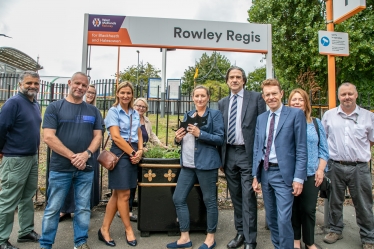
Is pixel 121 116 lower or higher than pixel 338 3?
lower

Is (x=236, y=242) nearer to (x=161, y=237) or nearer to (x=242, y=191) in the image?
(x=242, y=191)

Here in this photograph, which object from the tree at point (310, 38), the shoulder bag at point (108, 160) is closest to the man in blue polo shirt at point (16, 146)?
the shoulder bag at point (108, 160)

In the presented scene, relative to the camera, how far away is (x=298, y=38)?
50.9 ft

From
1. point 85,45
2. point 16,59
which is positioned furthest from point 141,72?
point 85,45

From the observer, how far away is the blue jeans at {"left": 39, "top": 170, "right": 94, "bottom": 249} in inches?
118

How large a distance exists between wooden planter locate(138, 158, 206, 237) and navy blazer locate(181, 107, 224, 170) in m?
0.50

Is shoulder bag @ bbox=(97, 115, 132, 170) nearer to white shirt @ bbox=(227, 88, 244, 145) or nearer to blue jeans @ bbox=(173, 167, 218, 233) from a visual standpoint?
blue jeans @ bbox=(173, 167, 218, 233)

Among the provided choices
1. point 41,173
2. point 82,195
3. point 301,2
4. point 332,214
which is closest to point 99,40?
point 82,195

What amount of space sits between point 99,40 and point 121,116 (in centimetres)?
190

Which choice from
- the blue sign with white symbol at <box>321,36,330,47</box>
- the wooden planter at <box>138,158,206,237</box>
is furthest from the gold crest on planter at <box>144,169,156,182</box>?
the blue sign with white symbol at <box>321,36,330,47</box>

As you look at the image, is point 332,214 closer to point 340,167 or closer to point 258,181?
point 340,167

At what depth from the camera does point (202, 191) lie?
3354 mm

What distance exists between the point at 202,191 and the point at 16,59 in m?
23.7

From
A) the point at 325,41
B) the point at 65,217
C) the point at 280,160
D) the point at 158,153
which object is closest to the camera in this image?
the point at 280,160
